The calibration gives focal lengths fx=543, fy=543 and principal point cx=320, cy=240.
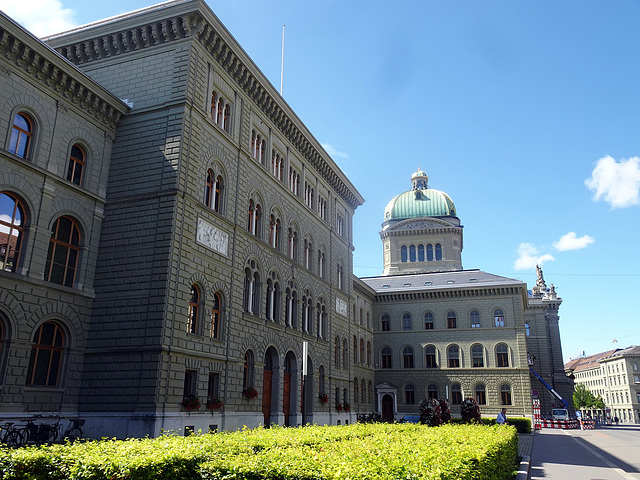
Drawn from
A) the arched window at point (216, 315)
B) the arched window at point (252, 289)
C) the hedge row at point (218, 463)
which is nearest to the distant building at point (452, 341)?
the arched window at point (252, 289)

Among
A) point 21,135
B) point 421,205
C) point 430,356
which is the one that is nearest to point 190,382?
point 21,135

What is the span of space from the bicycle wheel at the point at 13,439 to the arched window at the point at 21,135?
10256 mm

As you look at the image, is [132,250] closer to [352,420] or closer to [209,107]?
[209,107]

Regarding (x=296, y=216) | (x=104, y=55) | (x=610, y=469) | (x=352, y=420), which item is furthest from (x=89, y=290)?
(x=352, y=420)

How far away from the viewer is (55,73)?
22.5 metres

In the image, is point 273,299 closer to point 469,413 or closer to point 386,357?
point 469,413

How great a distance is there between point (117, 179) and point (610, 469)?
24451 mm

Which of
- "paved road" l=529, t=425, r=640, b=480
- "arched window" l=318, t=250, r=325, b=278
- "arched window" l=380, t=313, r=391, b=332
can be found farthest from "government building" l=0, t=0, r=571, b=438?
"arched window" l=380, t=313, r=391, b=332

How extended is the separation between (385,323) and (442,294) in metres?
7.53

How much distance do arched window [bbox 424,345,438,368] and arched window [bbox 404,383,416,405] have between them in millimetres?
3052

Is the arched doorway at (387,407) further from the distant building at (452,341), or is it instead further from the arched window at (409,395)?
the arched window at (409,395)

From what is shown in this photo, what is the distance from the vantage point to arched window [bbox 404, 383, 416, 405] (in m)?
60.4

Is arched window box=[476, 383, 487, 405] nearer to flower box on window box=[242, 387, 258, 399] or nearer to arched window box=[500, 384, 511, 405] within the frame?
arched window box=[500, 384, 511, 405]

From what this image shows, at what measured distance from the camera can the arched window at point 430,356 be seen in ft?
199
